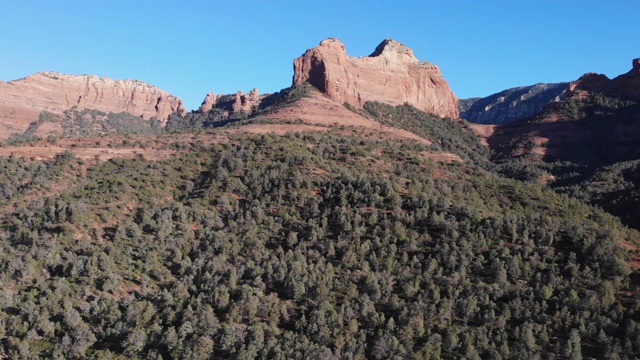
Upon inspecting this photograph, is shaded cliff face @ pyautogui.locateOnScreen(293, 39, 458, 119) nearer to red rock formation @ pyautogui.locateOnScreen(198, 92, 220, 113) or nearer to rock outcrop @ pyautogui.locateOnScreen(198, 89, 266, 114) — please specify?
rock outcrop @ pyautogui.locateOnScreen(198, 89, 266, 114)

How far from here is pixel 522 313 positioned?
37938 mm

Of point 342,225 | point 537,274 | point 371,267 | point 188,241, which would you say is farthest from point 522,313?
point 188,241

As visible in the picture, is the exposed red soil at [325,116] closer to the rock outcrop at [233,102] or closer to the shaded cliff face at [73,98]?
Result: the rock outcrop at [233,102]

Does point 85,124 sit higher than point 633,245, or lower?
higher

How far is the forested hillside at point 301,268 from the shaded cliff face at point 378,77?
57.9 meters

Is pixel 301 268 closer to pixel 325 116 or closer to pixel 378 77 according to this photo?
pixel 325 116

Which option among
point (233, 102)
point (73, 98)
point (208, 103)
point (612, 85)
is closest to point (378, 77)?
point (233, 102)

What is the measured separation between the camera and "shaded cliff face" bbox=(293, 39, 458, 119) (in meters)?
115

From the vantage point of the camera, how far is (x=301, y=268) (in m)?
42.8

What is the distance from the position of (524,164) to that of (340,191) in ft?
194

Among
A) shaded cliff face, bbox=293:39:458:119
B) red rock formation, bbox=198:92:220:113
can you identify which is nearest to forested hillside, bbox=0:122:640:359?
shaded cliff face, bbox=293:39:458:119

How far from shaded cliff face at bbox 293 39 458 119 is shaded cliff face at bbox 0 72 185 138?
70990 mm

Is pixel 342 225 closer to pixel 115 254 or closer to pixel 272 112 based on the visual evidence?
pixel 115 254

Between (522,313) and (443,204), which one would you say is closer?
(522,313)
